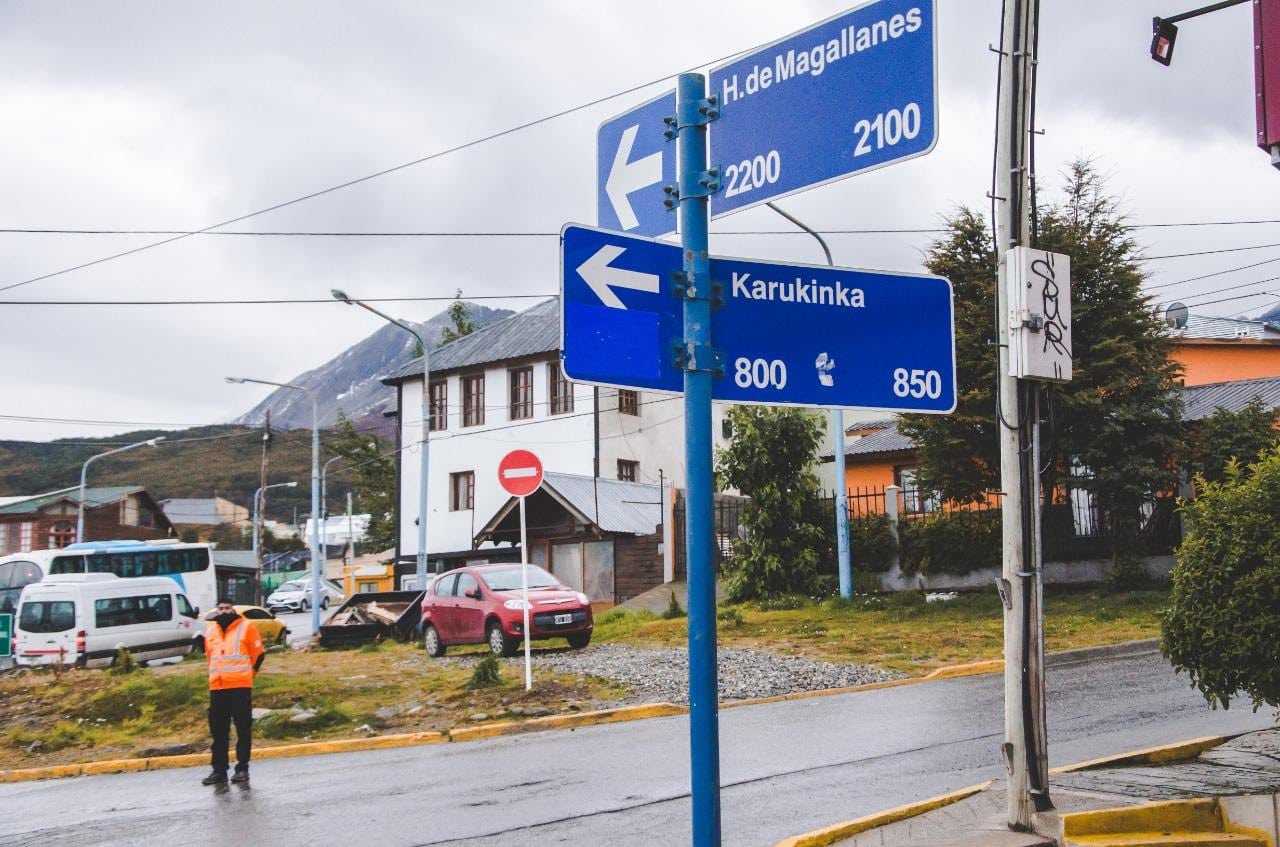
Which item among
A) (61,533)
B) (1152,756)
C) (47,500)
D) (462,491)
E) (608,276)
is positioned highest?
(47,500)

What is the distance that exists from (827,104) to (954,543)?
22.9 m

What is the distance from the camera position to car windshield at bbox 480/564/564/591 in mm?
21375

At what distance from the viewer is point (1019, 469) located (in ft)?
21.9

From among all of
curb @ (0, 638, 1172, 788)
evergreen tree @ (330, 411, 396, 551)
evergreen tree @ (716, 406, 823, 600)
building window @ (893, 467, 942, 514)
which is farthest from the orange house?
evergreen tree @ (330, 411, 396, 551)

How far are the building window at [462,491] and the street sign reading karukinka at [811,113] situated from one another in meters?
40.9

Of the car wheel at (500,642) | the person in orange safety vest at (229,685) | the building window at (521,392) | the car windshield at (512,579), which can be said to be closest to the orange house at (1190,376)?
the building window at (521,392)

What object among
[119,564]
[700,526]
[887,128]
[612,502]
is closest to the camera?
[700,526]

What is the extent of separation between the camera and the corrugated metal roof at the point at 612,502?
3384cm

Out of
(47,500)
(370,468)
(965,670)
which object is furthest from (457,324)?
(965,670)

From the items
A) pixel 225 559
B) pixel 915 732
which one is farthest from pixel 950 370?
pixel 225 559

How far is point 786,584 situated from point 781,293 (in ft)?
75.8

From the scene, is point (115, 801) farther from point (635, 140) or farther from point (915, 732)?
point (635, 140)

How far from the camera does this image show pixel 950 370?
4.25 m

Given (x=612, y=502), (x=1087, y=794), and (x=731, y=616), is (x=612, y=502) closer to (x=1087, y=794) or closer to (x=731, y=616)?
(x=731, y=616)
